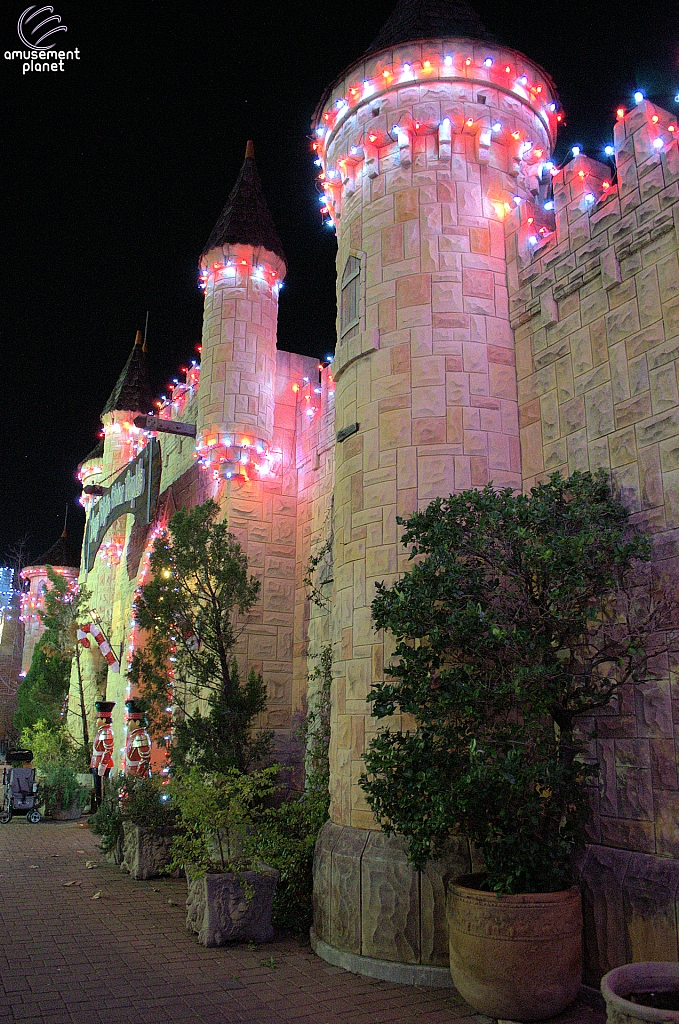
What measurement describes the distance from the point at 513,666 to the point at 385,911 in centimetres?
247

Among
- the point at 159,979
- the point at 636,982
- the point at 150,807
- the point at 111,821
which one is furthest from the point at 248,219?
the point at 636,982

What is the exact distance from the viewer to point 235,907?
7055mm

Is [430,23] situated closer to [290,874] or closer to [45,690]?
[290,874]

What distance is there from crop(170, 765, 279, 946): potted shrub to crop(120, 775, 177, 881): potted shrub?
2507 millimetres

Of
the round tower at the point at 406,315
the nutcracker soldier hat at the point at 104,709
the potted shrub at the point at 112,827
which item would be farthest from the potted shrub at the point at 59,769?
the round tower at the point at 406,315

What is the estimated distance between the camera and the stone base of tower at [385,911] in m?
6.19

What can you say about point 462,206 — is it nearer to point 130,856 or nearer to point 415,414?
point 415,414

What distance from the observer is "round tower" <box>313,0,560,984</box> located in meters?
7.17

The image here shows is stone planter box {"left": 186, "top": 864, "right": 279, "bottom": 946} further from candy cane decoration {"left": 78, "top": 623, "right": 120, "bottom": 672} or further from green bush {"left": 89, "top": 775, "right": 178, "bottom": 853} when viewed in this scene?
candy cane decoration {"left": 78, "top": 623, "right": 120, "bottom": 672}

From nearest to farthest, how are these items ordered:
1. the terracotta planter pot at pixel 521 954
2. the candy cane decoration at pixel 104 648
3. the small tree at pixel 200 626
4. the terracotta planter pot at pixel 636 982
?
1. the terracotta planter pot at pixel 636 982
2. the terracotta planter pot at pixel 521 954
3. the small tree at pixel 200 626
4. the candy cane decoration at pixel 104 648

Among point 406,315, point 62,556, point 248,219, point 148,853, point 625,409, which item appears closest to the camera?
point 625,409

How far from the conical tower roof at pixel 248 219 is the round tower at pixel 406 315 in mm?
4064

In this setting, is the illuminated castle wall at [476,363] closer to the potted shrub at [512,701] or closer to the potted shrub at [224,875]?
the potted shrub at [512,701]

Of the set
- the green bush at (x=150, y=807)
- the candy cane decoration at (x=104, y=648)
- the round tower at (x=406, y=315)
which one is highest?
the round tower at (x=406, y=315)
